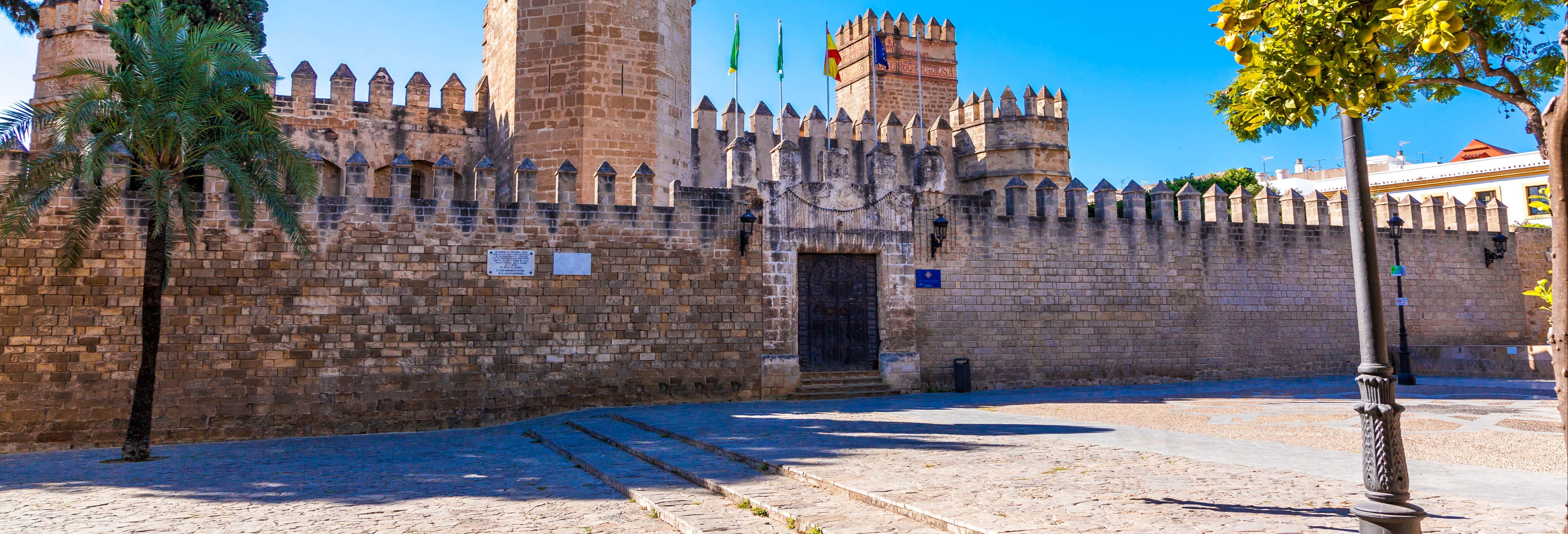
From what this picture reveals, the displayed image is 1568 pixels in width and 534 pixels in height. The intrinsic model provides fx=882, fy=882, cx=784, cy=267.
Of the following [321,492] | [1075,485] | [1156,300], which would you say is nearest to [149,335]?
[321,492]

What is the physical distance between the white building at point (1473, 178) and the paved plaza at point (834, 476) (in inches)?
1024

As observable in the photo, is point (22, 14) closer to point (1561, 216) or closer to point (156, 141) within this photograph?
point (156, 141)

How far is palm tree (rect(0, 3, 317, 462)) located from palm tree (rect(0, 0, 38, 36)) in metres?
7.58

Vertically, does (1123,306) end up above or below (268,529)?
above

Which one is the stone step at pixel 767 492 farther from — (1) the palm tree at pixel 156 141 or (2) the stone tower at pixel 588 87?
(2) the stone tower at pixel 588 87

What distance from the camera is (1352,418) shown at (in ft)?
31.1

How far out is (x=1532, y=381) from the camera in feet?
46.5

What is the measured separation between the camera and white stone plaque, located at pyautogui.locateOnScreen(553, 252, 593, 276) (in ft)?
40.7

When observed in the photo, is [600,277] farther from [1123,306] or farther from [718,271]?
[1123,306]

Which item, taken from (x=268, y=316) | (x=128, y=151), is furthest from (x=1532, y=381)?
(x=128, y=151)

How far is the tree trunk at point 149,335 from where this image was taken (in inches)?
376

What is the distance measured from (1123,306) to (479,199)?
35.1 ft

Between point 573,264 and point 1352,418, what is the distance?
9.70 m

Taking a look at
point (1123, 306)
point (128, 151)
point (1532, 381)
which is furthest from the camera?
point (1123, 306)
